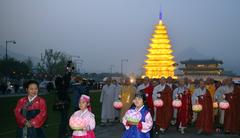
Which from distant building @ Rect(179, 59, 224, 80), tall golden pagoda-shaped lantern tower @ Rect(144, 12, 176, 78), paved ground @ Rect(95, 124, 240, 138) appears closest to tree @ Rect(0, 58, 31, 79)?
tall golden pagoda-shaped lantern tower @ Rect(144, 12, 176, 78)

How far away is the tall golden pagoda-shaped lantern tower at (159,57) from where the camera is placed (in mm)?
105000

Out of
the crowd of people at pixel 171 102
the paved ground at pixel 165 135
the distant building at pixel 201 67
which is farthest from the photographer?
the distant building at pixel 201 67

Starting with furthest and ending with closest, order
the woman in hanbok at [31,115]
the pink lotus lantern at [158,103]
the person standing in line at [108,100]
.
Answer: the person standing in line at [108,100] < the pink lotus lantern at [158,103] < the woman in hanbok at [31,115]

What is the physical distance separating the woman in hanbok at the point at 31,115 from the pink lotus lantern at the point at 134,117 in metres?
1.66

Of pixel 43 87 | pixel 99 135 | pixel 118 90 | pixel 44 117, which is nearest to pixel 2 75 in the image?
pixel 43 87

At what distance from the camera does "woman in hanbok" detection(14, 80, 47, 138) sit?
29.0 ft

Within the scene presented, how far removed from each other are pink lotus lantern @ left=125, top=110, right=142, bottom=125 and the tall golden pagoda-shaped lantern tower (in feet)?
311

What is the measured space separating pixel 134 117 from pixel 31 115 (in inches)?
78.1

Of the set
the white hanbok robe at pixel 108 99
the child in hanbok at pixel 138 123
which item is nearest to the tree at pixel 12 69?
the white hanbok robe at pixel 108 99

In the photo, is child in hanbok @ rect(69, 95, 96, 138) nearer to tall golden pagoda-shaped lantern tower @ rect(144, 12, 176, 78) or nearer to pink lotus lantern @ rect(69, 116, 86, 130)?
pink lotus lantern @ rect(69, 116, 86, 130)

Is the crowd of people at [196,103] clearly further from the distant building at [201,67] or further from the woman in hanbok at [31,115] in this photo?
the distant building at [201,67]

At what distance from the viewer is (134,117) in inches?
362

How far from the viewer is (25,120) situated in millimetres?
8805

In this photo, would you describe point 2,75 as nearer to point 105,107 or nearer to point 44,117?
point 105,107
